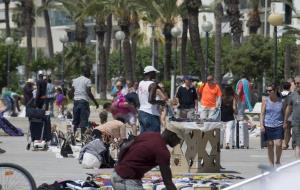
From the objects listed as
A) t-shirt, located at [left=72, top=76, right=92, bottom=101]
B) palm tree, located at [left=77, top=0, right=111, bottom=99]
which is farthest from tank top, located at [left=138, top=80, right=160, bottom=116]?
palm tree, located at [left=77, top=0, right=111, bottom=99]

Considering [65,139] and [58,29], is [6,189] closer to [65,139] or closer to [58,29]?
[65,139]

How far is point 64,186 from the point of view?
37.1 feet

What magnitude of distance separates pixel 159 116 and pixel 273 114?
259 cm

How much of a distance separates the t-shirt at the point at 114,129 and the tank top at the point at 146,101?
153cm

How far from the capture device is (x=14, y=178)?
10.3 m

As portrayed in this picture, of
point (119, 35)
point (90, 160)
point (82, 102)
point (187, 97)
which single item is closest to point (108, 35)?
point (119, 35)

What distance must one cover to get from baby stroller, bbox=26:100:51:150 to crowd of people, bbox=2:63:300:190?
638 millimetres

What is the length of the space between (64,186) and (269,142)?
233 inches

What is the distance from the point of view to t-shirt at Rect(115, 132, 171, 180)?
898 centimetres

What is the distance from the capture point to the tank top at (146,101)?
17875 mm

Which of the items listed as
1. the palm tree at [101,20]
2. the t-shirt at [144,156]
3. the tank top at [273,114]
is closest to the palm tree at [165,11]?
the palm tree at [101,20]

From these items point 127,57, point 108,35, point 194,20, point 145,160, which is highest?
point 194,20

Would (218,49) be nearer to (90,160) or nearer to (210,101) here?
(210,101)

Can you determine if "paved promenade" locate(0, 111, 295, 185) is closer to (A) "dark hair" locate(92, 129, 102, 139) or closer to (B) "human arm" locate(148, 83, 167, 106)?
(A) "dark hair" locate(92, 129, 102, 139)
